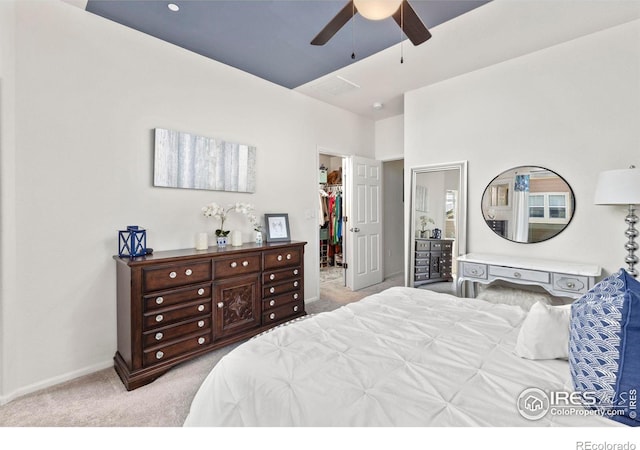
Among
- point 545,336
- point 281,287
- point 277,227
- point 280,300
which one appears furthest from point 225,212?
point 545,336

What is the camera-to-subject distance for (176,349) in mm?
2354

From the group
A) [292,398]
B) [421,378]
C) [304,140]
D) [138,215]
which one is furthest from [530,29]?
[138,215]

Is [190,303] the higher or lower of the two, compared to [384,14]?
lower

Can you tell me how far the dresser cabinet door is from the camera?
8.60 feet

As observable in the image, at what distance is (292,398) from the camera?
0.99 meters

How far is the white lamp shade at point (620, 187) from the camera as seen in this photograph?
86.6 inches

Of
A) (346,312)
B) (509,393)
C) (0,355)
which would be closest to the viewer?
(509,393)

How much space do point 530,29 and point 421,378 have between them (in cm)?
305

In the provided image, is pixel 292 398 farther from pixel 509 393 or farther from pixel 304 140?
pixel 304 140

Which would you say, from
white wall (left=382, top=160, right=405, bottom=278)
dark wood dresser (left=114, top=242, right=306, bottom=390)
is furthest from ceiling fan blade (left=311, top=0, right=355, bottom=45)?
white wall (left=382, top=160, right=405, bottom=278)

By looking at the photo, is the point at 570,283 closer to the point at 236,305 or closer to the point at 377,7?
the point at 377,7

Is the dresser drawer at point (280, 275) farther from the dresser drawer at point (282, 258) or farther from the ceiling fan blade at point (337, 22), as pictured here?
the ceiling fan blade at point (337, 22)

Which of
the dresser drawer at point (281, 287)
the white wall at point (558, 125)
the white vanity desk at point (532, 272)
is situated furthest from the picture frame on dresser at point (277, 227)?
the white wall at point (558, 125)

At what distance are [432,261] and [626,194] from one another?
1.95m
